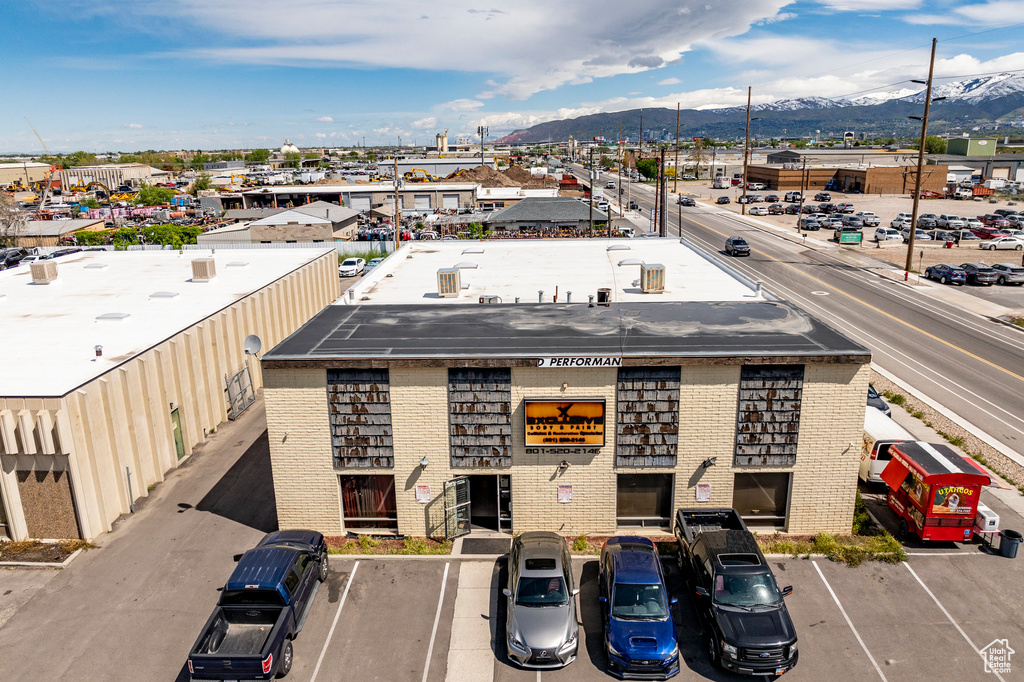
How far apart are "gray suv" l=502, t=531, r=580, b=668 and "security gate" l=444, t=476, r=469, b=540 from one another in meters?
2.89

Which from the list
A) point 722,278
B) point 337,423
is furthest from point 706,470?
point 722,278

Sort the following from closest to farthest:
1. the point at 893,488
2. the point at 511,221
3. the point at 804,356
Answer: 1. the point at 804,356
2. the point at 893,488
3. the point at 511,221

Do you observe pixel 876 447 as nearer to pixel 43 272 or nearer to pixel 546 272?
pixel 546 272

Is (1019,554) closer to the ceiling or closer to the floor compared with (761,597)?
closer to the floor

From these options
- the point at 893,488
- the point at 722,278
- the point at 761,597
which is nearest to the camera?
the point at 761,597

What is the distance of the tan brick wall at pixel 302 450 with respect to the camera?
58.1ft

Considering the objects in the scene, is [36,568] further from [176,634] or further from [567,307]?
[567,307]

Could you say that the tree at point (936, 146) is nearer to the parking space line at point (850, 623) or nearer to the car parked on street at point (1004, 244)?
the car parked on street at point (1004, 244)

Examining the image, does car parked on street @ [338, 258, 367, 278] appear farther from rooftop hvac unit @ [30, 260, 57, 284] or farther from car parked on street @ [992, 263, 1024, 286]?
car parked on street @ [992, 263, 1024, 286]

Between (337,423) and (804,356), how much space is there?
1301cm

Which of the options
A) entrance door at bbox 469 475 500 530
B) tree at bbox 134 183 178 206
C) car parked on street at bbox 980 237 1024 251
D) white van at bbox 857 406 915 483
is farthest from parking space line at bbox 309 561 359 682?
tree at bbox 134 183 178 206

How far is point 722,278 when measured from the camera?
2989 centimetres

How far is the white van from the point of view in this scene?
21438 millimetres

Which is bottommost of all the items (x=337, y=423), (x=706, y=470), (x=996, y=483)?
(x=996, y=483)
